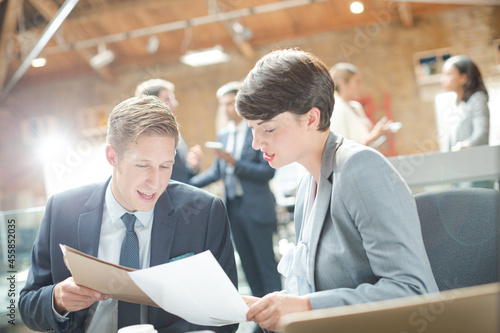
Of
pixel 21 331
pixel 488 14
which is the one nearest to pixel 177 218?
pixel 21 331

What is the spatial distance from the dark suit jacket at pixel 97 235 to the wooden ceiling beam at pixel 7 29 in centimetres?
846

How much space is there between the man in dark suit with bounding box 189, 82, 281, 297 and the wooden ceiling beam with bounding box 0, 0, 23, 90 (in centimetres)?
710

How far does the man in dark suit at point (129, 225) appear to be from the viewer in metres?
1.47

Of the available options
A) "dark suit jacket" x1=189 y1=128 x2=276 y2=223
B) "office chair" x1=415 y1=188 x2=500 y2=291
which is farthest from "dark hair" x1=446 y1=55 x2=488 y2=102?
"office chair" x1=415 y1=188 x2=500 y2=291

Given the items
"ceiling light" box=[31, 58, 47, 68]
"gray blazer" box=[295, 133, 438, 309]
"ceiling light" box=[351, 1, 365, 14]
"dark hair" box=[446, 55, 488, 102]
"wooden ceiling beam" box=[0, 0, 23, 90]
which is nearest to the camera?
"gray blazer" box=[295, 133, 438, 309]

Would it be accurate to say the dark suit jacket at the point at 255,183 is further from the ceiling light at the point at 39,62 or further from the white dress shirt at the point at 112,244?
the ceiling light at the point at 39,62

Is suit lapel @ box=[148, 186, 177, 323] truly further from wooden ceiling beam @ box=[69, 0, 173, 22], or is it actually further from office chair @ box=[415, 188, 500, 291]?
wooden ceiling beam @ box=[69, 0, 173, 22]

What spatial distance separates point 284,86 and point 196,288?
0.59m

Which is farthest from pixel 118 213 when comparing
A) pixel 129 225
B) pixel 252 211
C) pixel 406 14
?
pixel 406 14

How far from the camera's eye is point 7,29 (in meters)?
9.30

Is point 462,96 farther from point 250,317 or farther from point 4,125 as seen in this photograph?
point 4,125

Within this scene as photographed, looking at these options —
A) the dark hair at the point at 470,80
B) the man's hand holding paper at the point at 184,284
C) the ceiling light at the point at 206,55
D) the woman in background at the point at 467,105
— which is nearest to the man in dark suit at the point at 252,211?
the woman in background at the point at 467,105

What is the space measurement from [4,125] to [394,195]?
40.6ft

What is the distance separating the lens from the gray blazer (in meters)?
1.11
